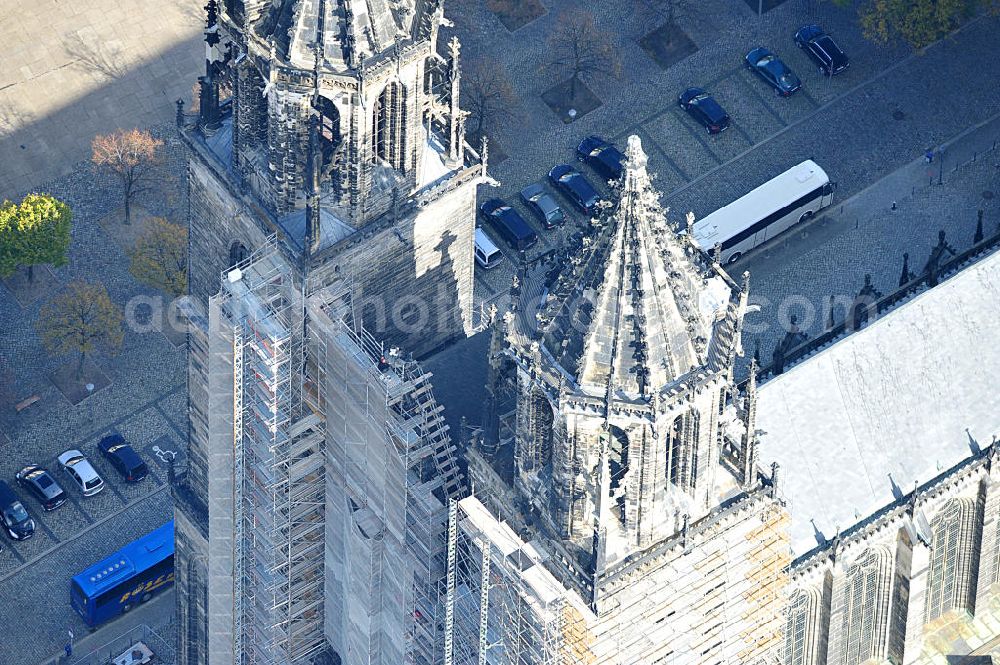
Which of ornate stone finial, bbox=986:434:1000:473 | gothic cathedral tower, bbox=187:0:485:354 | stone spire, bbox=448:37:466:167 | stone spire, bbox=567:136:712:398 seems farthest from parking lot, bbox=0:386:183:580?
stone spire, bbox=567:136:712:398

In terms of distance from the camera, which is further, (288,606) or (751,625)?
(288,606)

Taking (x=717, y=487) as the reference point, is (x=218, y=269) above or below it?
above

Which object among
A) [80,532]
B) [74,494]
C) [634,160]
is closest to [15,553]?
[80,532]

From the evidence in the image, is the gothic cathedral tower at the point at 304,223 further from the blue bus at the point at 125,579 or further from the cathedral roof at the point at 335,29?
the blue bus at the point at 125,579

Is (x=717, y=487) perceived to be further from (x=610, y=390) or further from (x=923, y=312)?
(x=923, y=312)

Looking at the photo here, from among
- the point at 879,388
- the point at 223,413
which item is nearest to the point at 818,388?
the point at 879,388
